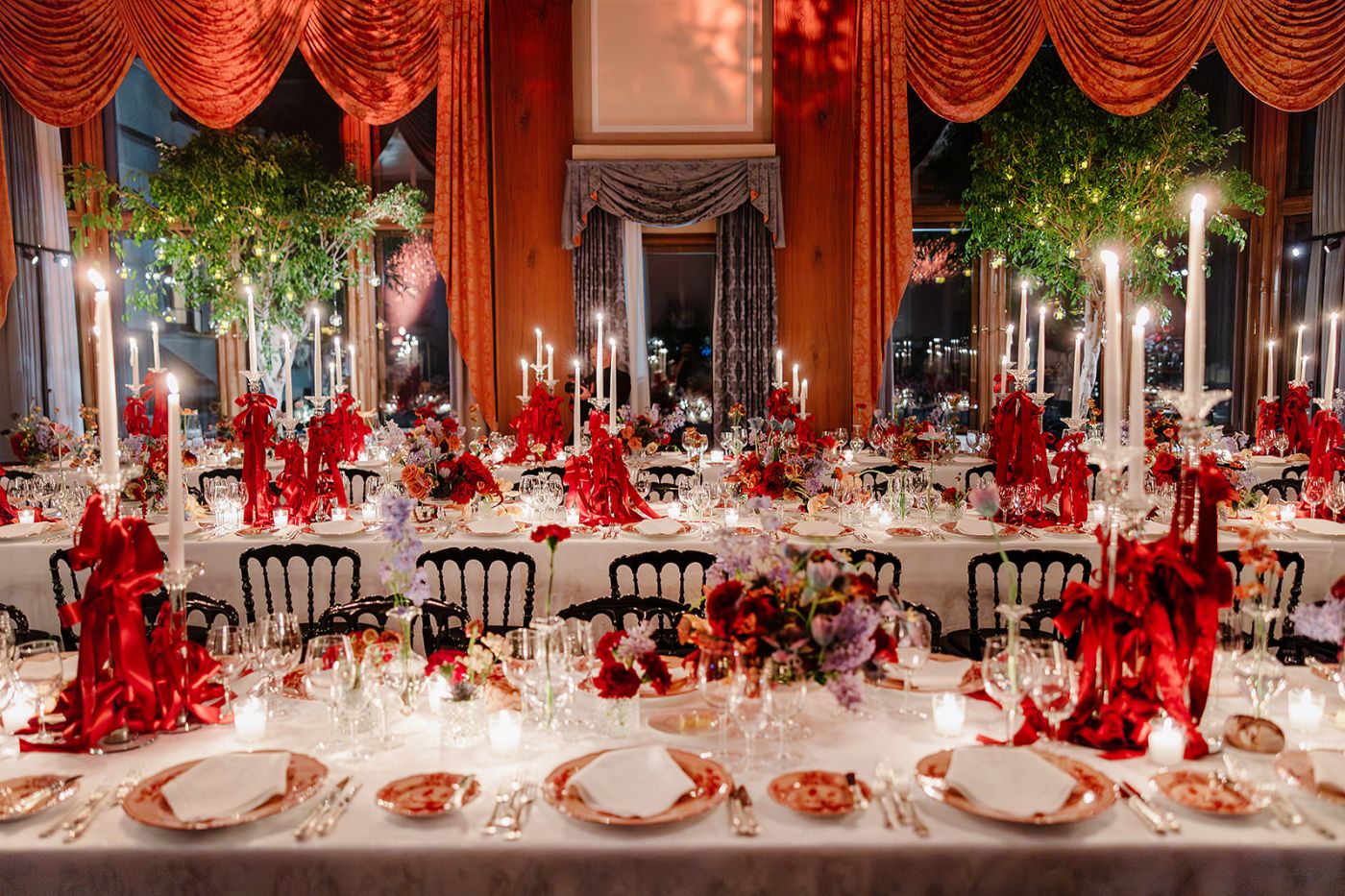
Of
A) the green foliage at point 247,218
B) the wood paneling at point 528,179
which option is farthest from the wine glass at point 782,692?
the green foliage at point 247,218

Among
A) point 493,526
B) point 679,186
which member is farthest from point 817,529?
point 679,186

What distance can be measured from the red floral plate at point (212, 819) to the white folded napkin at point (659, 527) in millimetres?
2451

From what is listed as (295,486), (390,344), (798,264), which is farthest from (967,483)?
(390,344)

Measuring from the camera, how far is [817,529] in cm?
443

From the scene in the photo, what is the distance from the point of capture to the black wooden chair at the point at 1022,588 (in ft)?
11.3

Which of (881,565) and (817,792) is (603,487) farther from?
(817,792)

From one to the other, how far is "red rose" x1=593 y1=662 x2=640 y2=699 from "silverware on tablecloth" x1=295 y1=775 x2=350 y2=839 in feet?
1.76

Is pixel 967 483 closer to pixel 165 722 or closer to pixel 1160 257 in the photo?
pixel 1160 257

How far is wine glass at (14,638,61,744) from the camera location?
2.09 meters

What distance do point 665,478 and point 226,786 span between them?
19.2 feet

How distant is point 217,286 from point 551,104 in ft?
10.6

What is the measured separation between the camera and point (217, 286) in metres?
8.20

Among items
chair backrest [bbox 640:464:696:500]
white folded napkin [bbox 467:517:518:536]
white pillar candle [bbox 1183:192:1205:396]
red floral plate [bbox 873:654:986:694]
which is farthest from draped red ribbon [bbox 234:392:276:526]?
white pillar candle [bbox 1183:192:1205:396]

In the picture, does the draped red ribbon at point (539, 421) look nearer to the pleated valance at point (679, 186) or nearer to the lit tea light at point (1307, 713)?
the pleated valance at point (679, 186)
